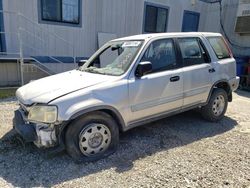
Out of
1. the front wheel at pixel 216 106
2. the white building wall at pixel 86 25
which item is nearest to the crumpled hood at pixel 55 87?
the front wheel at pixel 216 106

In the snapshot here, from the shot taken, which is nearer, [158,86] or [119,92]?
[119,92]

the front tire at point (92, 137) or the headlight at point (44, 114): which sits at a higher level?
the headlight at point (44, 114)

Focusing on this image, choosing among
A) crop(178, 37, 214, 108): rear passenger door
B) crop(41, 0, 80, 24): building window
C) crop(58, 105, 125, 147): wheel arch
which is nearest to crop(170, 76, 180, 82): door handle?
crop(178, 37, 214, 108): rear passenger door

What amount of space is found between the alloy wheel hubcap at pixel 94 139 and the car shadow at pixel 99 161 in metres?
0.18

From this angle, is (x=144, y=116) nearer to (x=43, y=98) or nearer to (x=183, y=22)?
(x=43, y=98)

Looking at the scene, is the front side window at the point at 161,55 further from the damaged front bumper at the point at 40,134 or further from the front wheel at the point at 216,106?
the damaged front bumper at the point at 40,134

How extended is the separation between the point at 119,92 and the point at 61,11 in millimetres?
6341

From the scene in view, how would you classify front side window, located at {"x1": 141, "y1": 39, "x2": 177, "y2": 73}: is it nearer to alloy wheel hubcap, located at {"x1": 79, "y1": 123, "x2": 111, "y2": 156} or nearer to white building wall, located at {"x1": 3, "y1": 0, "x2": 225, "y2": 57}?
alloy wheel hubcap, located at {"x1": 79, "y1": 123, "x2": 111, "y2": 156}

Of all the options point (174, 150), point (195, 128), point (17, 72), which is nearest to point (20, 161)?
point (174, 150)

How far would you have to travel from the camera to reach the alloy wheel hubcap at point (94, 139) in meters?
3.32

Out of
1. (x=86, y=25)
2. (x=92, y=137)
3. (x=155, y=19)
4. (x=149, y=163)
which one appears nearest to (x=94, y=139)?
(x=92, y=137)

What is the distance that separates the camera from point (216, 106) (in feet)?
16.5

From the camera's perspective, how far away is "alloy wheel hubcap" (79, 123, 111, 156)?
10.9 feet

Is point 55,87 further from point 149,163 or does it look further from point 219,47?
point 219,47
